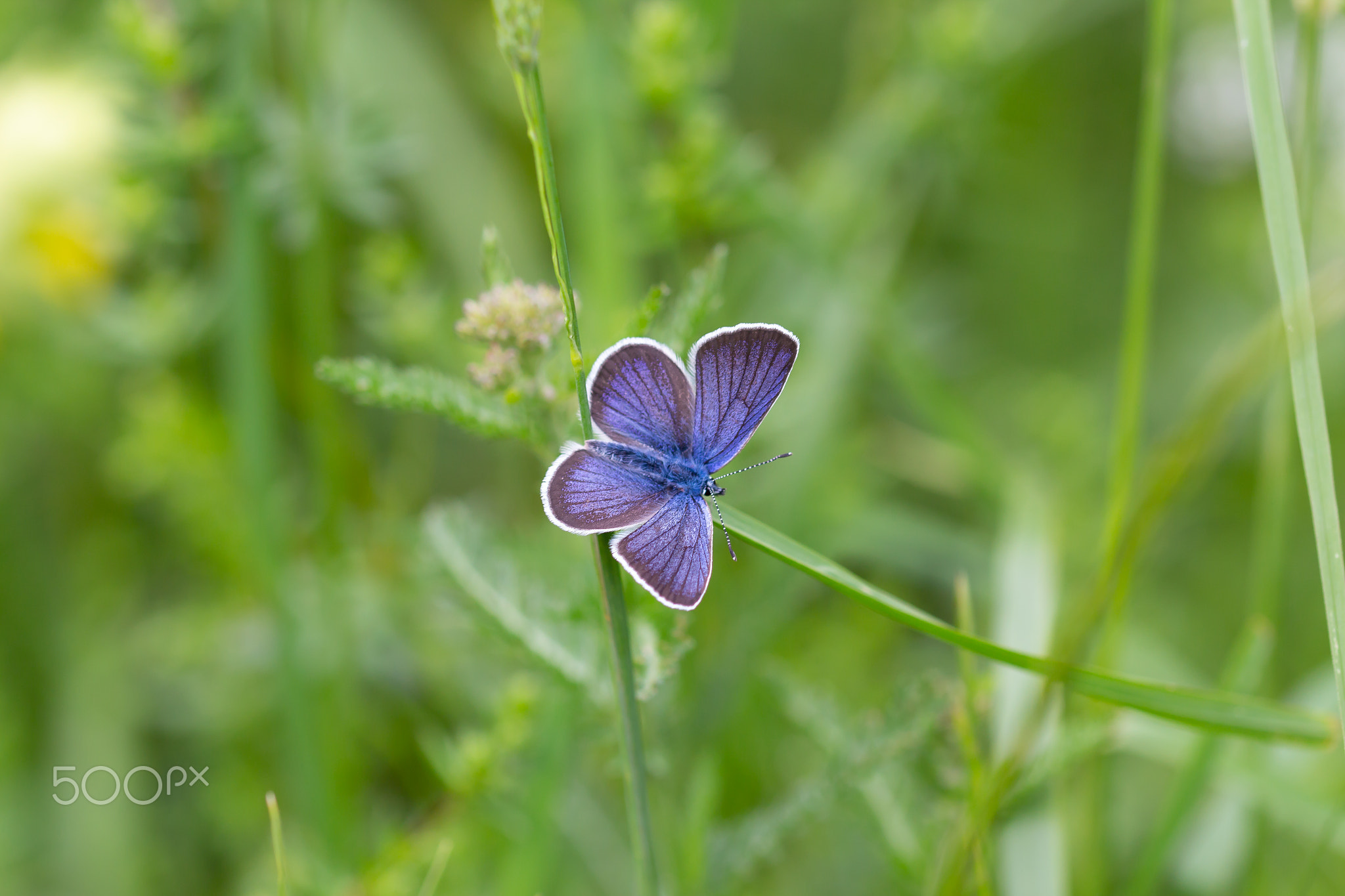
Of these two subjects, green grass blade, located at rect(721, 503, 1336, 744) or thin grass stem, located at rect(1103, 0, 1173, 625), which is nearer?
green grass blade, located at rect(721, 503, 1336, 744)

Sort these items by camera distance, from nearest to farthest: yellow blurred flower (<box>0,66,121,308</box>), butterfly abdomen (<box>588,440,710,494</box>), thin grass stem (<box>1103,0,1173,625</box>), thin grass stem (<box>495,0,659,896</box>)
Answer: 1. thin grass stem (<box>495,0,659,896</box>)
2. butterfly abdomen (<box>588,440,710,494</box>)
3. thin grass stem (<box>1103,0,1173,625</box>)
4. yellow blurred flower (<box>0,66,121,308</box>)

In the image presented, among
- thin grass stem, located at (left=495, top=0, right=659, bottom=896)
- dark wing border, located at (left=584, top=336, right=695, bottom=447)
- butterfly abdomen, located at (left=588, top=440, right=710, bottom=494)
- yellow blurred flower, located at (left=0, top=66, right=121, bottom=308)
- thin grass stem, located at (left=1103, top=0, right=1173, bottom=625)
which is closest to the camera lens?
thin grass stem, located at (left=495, top=0, right=659, bottom=896)

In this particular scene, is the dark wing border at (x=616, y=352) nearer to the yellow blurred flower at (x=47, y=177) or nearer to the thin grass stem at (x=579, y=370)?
the thin grass stem at (x=579, y=370)

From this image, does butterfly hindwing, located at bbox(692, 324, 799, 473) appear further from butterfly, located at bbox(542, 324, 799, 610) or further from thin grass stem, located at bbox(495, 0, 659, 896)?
thin grass stem, located at bbox(495, 0, 659, 896)

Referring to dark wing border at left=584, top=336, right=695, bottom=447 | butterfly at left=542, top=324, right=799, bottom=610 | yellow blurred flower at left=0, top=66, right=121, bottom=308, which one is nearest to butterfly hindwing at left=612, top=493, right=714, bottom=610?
butterfly at left=542, top=324, right=799, bottom=610

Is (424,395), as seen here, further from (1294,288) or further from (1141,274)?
(1141,274)

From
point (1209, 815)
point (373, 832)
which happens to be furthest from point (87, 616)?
point (1209, 815)
